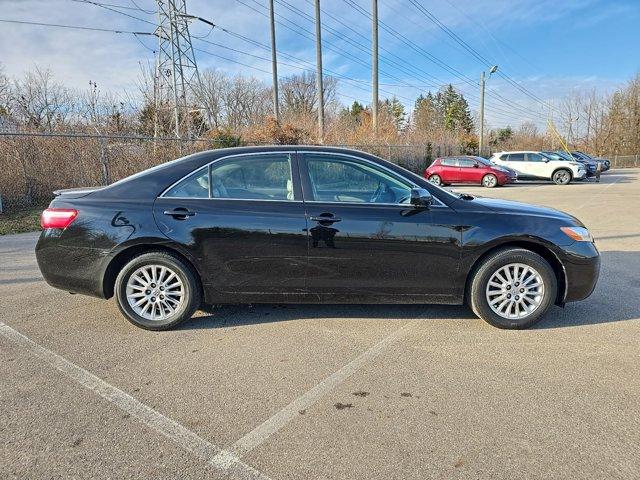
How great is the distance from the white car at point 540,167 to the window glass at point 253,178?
73.3 ft

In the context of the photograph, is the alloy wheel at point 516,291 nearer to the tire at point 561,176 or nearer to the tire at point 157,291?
the tire at point 157,291

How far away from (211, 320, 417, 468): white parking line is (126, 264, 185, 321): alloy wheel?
169 cm

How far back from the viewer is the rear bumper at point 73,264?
381 cm

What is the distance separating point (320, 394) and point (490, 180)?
811 inches

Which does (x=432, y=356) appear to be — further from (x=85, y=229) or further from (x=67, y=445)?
(x=85, y=229)

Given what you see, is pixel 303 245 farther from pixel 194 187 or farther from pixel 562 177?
pixel 562 177

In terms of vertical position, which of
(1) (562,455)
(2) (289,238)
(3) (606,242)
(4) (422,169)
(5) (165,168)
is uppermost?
(4) (422,169)

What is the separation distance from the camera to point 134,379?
3.01 metres

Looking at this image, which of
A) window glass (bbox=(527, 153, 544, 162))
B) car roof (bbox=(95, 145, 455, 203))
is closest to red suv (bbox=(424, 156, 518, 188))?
window glass (bbox=(527, 153, 544, 162))

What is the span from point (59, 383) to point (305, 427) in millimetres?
Answer: 1838

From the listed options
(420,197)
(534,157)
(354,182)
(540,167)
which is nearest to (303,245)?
(354,182)

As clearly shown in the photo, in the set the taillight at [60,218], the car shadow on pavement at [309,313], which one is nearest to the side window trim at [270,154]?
the taillight at [60,218]

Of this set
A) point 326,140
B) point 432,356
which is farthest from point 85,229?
point 326,140

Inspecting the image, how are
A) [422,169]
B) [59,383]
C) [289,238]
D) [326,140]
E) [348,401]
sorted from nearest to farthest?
[348,401], [59,383], [289,238], [326,140], [422,169]
